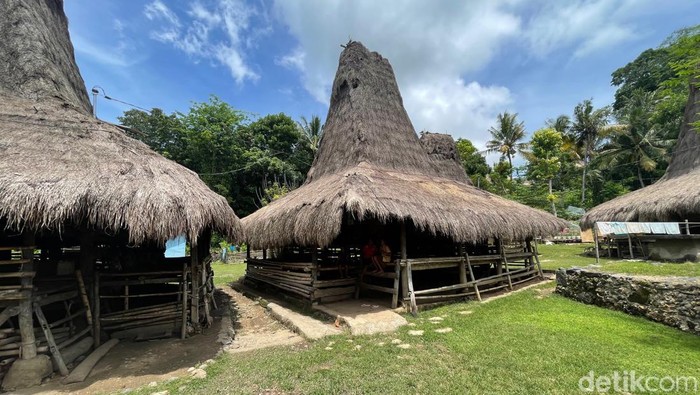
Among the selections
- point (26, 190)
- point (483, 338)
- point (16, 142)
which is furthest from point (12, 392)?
point (483, 338)

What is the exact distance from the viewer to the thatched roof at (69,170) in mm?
4395

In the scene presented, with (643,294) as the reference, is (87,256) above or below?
above

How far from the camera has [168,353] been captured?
514 cm

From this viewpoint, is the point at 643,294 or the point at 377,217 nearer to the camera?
the point at 643,294

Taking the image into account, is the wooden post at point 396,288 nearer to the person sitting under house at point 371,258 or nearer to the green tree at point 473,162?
the person sitting under house at point 371,258

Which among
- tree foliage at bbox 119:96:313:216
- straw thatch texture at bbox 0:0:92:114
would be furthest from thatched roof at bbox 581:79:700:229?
tree foliage at bbox 119:96:313:216

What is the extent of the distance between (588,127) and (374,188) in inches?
1281

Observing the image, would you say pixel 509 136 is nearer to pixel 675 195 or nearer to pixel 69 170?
pixel 675 195

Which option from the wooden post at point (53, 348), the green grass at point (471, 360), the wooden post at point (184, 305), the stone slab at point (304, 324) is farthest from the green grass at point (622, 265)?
the wooden post at point (53, 348)

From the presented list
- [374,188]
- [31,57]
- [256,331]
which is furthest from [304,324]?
[31,57]

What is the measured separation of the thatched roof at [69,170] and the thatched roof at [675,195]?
640 inches

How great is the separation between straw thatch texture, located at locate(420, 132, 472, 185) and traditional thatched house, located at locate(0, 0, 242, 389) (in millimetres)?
9796

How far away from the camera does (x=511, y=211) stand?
30.2ft

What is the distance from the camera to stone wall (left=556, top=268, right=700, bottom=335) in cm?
515
